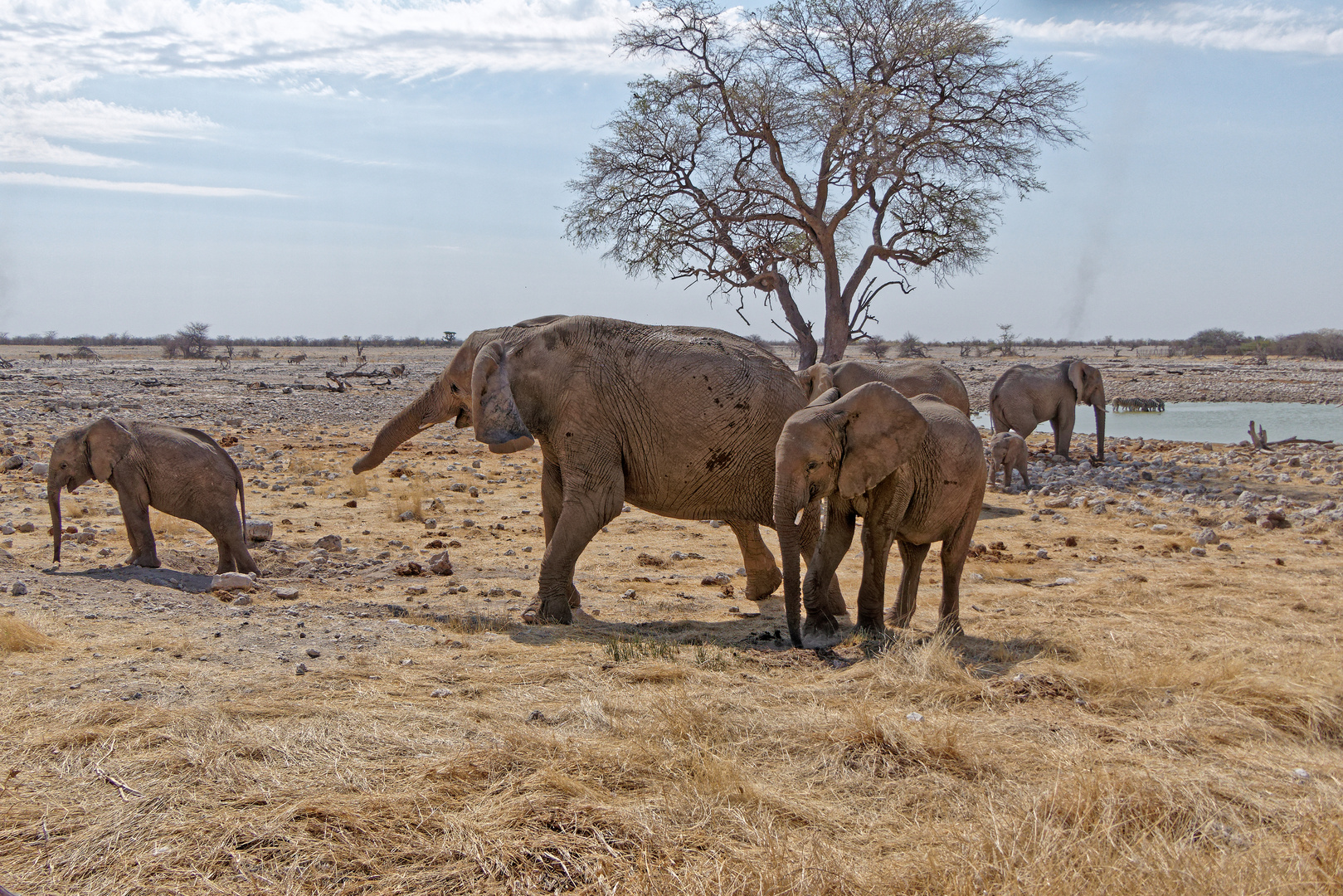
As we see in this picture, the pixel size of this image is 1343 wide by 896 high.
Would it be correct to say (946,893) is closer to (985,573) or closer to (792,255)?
(985,573)

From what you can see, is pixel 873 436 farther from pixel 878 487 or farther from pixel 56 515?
pixel 56 515

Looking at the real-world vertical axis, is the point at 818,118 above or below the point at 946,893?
above

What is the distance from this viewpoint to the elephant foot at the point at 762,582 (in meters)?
9.00

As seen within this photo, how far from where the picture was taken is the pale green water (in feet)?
94.9

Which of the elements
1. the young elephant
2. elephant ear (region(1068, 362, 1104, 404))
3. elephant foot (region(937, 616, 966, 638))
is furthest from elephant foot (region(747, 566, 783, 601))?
elephant ear (region(1068, 362, 1104, 404))

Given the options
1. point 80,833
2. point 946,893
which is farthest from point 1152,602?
point 80,833

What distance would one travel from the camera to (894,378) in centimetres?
1573

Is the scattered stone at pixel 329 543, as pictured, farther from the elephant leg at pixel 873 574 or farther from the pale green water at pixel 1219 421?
the pale green water at pixel 1219 421

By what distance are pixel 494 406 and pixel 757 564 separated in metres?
2.77

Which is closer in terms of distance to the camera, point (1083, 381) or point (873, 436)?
point (873, 436)

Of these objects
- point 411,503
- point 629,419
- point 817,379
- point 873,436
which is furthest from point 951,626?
point 411,503

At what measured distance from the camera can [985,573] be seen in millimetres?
10516

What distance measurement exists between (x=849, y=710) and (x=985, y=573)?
580cm

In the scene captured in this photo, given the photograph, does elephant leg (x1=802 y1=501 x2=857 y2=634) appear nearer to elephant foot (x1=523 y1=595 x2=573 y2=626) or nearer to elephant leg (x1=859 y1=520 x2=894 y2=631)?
elephant leg (x1=859 y1=520 x2=894 y2=631)
